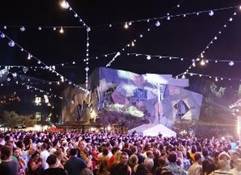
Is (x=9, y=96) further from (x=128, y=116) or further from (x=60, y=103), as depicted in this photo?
(x=128, y=116)

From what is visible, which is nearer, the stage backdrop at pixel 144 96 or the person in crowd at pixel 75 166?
the person in crowd at pixel 75 166

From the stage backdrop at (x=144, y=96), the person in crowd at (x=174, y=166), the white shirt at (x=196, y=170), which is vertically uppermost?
the stage backdrop at (x=144, y=96)

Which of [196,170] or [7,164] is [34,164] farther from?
[196,170]

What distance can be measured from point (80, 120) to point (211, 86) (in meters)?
16.8

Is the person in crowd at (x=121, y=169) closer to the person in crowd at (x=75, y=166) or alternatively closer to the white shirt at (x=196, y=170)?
the person in crowd at (x=75, y=166)

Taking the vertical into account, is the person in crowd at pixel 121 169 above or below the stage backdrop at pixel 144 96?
below

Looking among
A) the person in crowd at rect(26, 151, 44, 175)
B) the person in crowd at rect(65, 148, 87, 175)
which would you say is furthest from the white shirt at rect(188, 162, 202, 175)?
the person in crowd at rect(26, 151, 44, 175)

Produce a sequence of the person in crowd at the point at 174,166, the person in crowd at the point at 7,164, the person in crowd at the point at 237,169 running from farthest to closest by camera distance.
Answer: the person in crowd at the point at 174,166
the person in crowd at the point at 237,169
the person in crowd at the point at 7,164

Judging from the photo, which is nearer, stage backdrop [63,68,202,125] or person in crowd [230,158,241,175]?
person in crowd [230,158,241,175]

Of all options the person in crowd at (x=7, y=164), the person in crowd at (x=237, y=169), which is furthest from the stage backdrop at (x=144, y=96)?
the person in crowd at (x=7, y=164)

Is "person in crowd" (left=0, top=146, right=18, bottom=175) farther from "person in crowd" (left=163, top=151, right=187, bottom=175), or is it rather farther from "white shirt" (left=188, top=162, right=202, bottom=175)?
"white shirt" (left=188, top=162, right=202, bottom=175)

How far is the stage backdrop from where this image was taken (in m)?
46.8

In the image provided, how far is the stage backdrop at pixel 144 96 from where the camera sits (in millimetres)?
46781

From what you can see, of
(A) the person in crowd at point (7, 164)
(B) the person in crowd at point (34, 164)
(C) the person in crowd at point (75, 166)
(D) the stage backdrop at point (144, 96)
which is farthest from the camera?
(D) the stage backdrop at point (144, 96)
